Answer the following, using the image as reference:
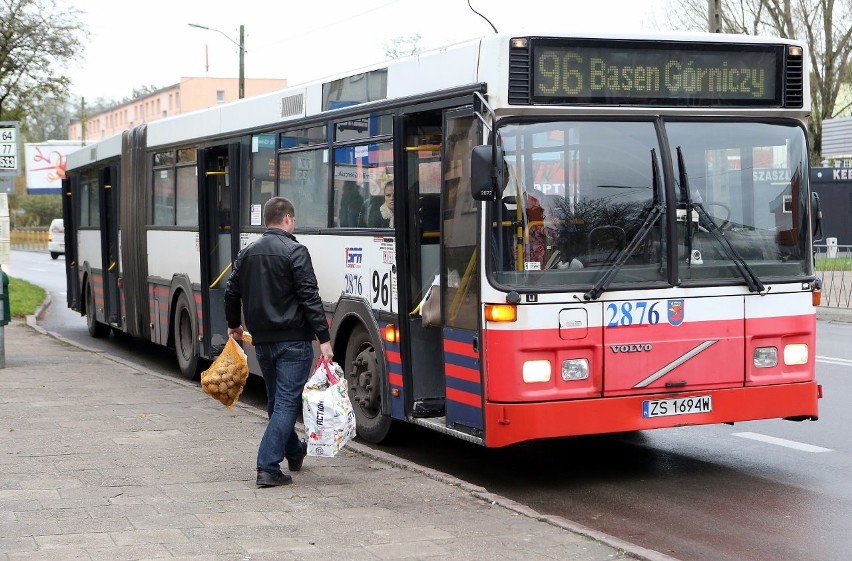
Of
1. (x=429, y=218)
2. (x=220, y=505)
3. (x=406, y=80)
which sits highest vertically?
(x=406, y=80)

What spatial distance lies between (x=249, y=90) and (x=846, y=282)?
8439 cm

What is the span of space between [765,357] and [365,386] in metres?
3.19

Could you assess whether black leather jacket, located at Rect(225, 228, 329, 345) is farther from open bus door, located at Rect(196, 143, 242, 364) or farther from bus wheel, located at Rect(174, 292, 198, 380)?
bus wheel, located at Rect(174, 292, 198, 380)

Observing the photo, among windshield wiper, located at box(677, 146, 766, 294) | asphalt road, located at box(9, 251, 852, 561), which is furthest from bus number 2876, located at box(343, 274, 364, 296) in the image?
windshield wiper, located at box(677, 146, 766, 294)

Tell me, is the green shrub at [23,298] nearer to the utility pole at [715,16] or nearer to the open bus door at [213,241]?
the open bus door at [213,241]

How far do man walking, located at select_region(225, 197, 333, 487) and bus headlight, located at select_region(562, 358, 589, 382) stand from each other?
1.51 m

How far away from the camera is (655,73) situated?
8.40 meters

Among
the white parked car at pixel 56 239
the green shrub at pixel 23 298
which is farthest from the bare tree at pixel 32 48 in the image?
the white parked car at pixel 56 239

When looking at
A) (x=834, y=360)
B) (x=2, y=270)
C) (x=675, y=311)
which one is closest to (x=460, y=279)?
(x=675, y=311)

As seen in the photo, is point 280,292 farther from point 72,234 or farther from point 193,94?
point 193,94

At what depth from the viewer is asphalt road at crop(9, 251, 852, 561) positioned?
23.4 feet

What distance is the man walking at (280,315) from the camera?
26.6 feet

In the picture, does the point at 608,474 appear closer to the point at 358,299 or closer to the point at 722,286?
the point at 722,286

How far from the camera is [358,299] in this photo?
33.4 feet
